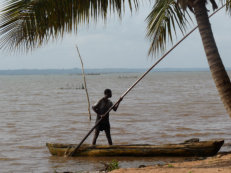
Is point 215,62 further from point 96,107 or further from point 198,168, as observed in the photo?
point 96,107

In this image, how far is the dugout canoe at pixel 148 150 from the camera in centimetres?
840

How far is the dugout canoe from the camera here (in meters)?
8.40

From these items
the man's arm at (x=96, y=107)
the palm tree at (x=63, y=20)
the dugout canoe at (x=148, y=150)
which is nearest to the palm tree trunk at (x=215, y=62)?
the palm tree at (x=63, y=20)

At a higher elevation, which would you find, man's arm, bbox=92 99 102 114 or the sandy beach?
man's arm, bbox=92 99 102 114

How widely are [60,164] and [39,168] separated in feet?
1.70

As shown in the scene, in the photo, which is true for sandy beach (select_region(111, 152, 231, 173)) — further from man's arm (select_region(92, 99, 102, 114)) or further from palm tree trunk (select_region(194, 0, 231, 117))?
man's arm (select_region(92, 99, 102, 114))

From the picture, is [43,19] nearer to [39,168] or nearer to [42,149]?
[39,168]

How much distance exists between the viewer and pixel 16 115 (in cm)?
2100

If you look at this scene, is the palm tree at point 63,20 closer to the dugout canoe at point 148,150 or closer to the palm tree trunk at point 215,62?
the palm tree trunk at point 215,62

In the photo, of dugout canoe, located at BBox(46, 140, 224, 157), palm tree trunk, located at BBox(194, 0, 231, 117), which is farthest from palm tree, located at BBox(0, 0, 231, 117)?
dugout canoe, located at BBox(46, 140, 224, 157)

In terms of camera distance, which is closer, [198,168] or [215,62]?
[215,62]

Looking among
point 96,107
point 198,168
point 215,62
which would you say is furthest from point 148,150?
point 215,62

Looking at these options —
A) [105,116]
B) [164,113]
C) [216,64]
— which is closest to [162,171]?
[216,64]

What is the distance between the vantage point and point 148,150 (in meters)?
8.77
